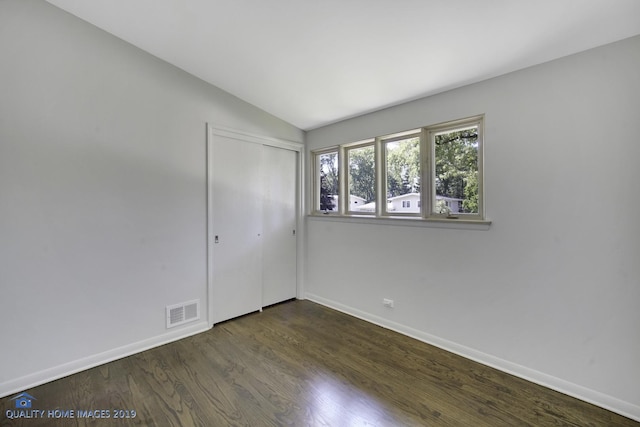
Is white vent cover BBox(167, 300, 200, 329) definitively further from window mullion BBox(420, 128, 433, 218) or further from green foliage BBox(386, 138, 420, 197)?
window mullion BBox(420, 128, 433, 218)

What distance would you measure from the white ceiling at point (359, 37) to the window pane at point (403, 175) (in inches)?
19.0

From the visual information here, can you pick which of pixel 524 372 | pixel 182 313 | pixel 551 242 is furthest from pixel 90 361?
pixel 551 242

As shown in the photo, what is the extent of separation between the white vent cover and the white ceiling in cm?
235

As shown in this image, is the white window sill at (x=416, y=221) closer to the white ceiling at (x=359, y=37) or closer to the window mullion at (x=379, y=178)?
the window mullion at (x=379, y=178)

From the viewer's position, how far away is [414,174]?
290 centimetres

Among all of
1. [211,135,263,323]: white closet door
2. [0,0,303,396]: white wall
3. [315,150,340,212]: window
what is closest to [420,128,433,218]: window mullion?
[315,150,340,212]: window

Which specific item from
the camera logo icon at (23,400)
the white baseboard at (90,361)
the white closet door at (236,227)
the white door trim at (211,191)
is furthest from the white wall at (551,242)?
the camera logo icon at (23,400)

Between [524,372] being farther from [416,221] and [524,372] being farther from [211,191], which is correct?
[211,191]

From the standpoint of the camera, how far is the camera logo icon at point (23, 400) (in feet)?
6.08

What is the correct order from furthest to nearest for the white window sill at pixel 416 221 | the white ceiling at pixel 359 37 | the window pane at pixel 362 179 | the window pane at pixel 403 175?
the window pane at pixel 362 179
the window pane at pixel 403 175
the white window sill at pixel 416 221
the white ceiling at pixel 359 37

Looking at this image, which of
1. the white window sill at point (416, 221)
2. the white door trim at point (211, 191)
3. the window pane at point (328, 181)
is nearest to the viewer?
the white window sill at point (416, 221)

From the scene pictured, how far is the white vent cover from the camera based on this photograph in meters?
2.75

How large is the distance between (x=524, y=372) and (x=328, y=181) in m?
2.81

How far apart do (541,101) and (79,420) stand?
3.79 m
